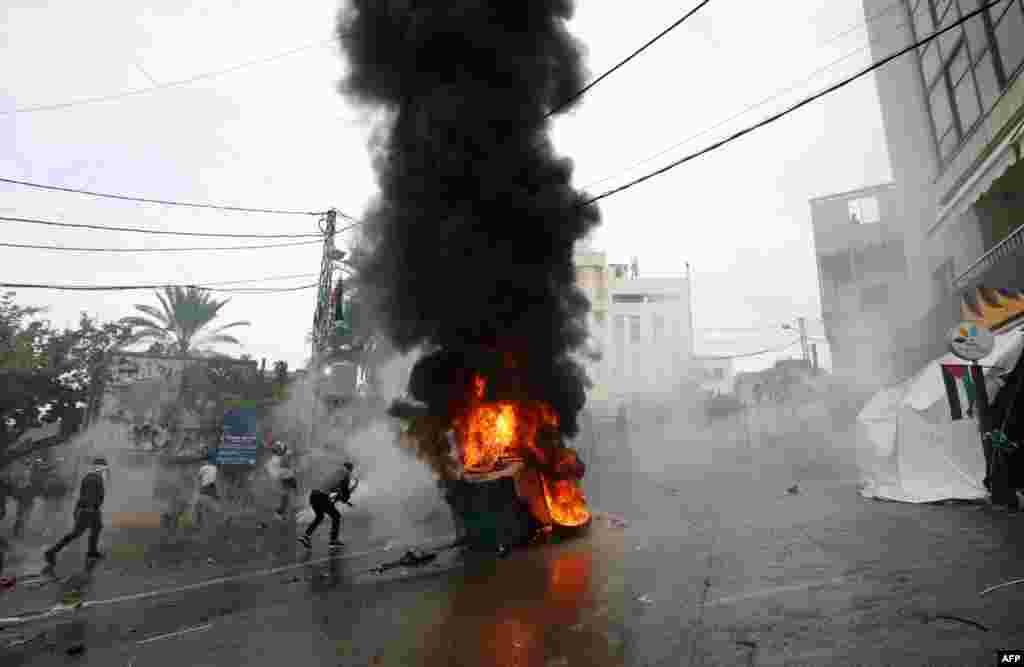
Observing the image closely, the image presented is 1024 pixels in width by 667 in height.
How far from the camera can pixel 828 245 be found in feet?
99.2

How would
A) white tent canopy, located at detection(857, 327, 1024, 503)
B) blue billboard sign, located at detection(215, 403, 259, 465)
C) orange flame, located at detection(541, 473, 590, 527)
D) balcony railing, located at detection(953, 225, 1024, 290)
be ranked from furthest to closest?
blue billboard sign, located at detection(215, 403, 259, 465), balcony railing, located at detection(953, 225, 1024, 290), orange flame, located at detection(541, 473, 590, 527), white tent canopy, located at detection(857, 327, 1024, 503)

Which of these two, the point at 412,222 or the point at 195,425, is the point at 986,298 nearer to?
the point at 412,222

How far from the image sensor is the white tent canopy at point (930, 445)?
32.2 ft

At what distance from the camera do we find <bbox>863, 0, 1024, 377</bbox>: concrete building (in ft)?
38.6

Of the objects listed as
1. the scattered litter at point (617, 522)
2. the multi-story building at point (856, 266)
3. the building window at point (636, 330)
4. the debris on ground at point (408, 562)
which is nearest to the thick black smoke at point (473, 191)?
the scattered litter at point (617, 522)

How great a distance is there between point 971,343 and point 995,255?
4.40 m

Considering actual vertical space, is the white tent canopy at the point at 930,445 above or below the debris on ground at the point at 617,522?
above

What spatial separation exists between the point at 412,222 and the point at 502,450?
5.09 m

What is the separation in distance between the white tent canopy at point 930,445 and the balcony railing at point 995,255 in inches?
78.4

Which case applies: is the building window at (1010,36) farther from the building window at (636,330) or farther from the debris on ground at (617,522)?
the building window at (636,330)

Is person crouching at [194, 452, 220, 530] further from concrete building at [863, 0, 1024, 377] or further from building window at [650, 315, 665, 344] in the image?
building window at [650, 315, 665, 344]

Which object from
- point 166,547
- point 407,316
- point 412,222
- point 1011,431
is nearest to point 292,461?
point 166,547

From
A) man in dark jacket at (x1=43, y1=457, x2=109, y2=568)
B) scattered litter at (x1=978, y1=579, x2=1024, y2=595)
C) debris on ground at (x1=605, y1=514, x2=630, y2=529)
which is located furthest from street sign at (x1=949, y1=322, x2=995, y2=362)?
man in dark jacket at (x1=43, y1=457, x2=109, y2=568)

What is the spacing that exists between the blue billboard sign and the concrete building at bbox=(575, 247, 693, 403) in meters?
29.6
